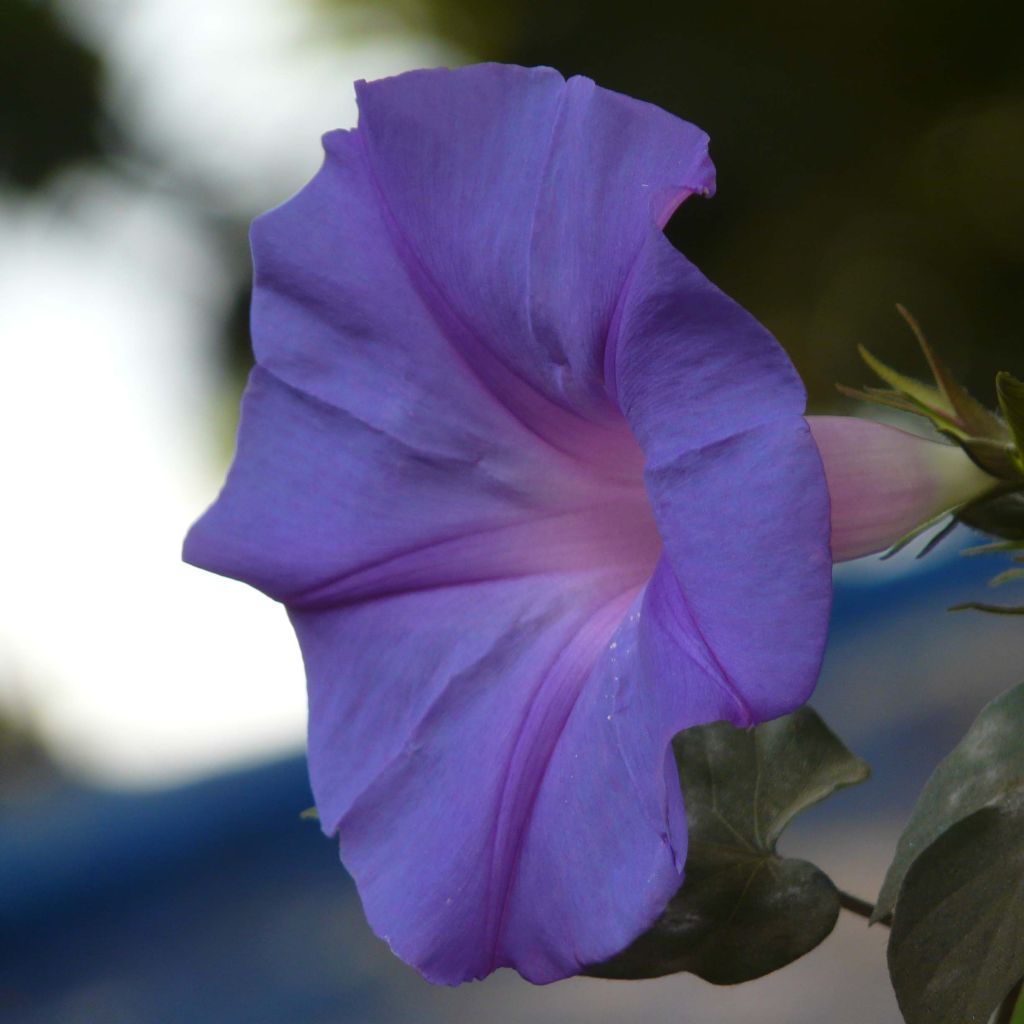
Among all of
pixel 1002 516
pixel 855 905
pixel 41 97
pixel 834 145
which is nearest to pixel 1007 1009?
pixel 855 905

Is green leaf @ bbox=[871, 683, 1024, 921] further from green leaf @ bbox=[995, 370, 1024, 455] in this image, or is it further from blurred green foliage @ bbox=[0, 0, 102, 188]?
blurred green foliage @ bbox=[0, 0, 102, 188]

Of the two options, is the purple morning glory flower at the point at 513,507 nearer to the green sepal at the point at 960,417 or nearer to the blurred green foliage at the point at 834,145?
the green sepal at the point at 960,417

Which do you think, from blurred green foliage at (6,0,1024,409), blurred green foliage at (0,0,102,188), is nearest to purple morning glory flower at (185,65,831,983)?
blurred green foliage at (6,0,1024,409)

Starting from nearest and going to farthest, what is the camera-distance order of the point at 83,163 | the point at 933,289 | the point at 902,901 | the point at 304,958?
1. the point at 902,901
2. the point at 304,958
3. the point at 933,289
4. the point at 83,163

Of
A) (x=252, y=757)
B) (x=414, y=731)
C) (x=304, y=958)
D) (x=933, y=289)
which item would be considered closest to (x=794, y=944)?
(x=414, y=731)

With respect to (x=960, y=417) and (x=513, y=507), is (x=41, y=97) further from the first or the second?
(x=960, y=417)

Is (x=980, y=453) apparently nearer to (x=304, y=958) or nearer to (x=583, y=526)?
(x=583, y=526)
